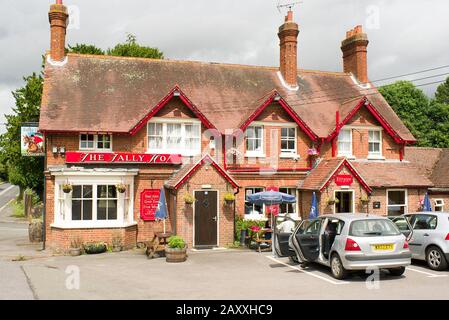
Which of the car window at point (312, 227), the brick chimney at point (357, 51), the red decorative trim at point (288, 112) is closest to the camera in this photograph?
the car window at point (312, 227)

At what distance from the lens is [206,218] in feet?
62.1

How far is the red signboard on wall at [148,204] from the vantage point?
64.8ft

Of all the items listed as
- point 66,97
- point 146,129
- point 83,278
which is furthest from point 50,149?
point 83,278

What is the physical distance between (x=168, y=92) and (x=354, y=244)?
43.5 feet

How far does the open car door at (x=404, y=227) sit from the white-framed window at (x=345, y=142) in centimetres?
824

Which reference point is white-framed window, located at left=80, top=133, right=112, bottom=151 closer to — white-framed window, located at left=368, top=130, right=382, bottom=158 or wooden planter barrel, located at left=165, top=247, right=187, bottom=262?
wooden planter barrel, located at left=165, top=247, right=187, bottom=262

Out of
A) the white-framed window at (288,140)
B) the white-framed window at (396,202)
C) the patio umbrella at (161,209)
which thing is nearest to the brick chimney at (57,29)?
the patio umbrella at (161,209)

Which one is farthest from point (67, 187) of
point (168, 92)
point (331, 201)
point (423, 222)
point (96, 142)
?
point (423, 222)

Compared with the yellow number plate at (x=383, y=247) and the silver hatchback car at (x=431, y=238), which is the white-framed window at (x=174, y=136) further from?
the yellow number plate at (x=383, y=247)

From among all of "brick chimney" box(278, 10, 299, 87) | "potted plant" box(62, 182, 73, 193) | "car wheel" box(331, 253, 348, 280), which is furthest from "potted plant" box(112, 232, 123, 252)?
"brick chimney" box(278, 10, 299, 87)

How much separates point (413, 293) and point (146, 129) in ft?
43.9

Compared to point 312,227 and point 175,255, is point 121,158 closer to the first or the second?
point 175,255

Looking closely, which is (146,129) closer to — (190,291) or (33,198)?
(190,291)
